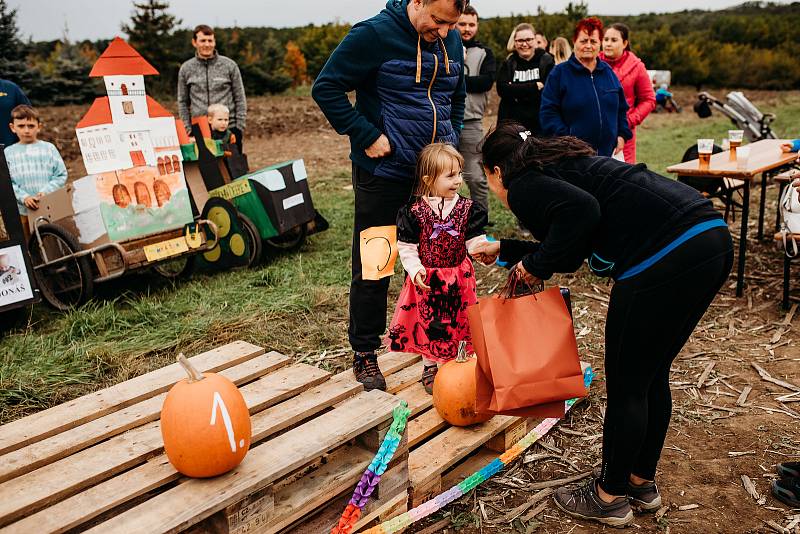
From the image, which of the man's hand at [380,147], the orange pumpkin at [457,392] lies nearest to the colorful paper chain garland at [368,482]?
the orange pumpkin at [457,392]

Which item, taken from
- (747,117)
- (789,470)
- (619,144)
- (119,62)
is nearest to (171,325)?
(119,62)

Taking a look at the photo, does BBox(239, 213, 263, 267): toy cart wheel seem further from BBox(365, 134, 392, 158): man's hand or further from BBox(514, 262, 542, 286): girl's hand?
BBox(514, 262, 542, 286): girl's hand

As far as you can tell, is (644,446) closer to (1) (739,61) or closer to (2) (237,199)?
(2) (237,199)

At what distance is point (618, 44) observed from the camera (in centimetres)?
621

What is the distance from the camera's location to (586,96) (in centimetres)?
558

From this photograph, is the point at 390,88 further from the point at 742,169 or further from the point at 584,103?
the point at 742,169

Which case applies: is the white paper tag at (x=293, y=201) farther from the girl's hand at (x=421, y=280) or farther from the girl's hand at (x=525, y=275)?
the girl's hand at (x=525, y=275)

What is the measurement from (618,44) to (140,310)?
4.63 meters

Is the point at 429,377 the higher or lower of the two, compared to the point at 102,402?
lower

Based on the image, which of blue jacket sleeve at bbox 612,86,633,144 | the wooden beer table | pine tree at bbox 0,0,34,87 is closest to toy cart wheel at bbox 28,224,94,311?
blue jacket sleeve at bbox 612,86,633,144

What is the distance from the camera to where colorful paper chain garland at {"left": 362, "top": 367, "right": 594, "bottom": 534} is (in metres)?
2.78

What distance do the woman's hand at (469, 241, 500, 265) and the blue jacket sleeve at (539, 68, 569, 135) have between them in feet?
9.72

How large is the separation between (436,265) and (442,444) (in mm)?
866

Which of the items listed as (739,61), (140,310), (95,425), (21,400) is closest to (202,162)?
(140,310)
